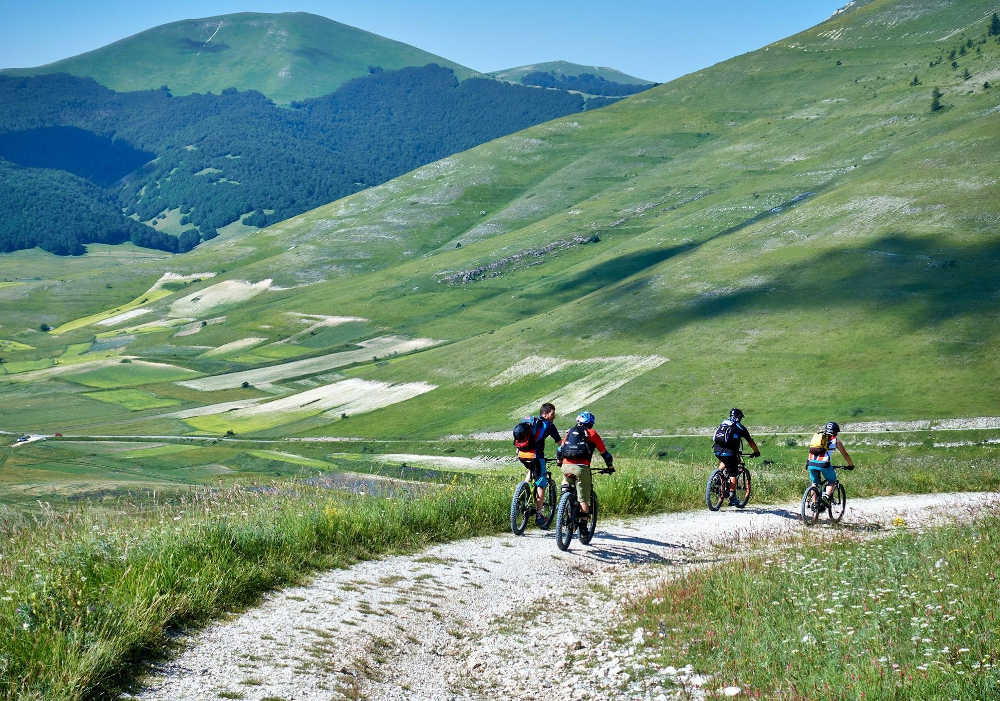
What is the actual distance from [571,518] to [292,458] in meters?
92.4

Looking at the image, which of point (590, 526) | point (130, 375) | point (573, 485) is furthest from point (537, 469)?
point (130, 375)

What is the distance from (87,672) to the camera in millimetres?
9609

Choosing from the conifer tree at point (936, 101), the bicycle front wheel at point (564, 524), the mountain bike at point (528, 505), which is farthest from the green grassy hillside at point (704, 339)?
the bicycle front wheel at point (564, 524)

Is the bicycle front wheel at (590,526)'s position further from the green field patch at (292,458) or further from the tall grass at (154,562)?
the green field patch at (292,458)

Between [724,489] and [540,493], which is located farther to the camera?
[724,489]

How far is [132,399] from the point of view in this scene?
15912 cm

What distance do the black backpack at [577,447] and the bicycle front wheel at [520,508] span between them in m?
1.55

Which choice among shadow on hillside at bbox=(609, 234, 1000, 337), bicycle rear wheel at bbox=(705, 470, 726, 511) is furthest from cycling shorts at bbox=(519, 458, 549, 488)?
shadow on hillside at bbox=(609, 234, 1000, 337)

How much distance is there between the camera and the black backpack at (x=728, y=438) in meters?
26.9

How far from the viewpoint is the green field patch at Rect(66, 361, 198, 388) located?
175m

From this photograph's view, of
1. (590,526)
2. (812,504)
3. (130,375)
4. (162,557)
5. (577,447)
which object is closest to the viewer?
(162,557)

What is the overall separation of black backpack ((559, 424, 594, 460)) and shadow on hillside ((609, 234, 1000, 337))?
88553 millimetres

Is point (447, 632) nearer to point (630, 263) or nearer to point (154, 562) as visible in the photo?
point (154, 562)

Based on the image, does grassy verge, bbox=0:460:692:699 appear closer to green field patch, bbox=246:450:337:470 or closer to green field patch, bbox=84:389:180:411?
green field patch, bbox=246:450:337:470
